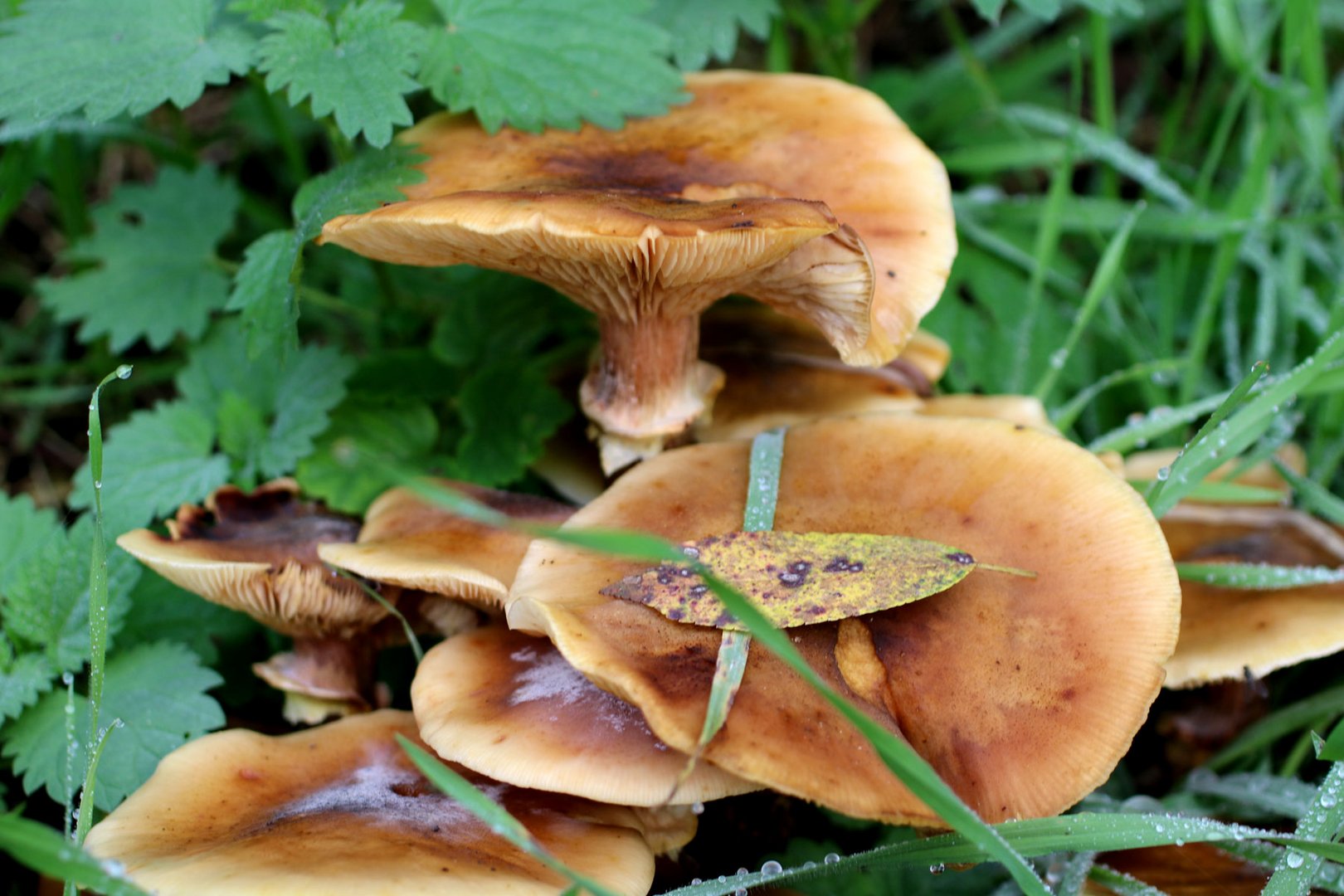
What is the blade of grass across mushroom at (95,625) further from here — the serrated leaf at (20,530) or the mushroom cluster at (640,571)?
the serrated leaf at (20,530)

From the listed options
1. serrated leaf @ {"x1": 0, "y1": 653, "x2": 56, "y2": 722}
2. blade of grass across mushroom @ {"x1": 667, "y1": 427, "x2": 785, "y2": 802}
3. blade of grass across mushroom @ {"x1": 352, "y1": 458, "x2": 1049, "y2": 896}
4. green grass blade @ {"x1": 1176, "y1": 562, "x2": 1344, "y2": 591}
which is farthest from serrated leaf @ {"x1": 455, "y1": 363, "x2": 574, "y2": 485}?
green grass blade @ {"x1": 1176, "y1": 562, "x2": 1344, "y2": 591}

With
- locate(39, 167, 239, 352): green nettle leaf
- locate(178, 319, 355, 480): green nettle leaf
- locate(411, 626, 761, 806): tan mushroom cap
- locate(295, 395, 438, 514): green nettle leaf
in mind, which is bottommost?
locate(411, 626, 761, 806): tan mushroom cap

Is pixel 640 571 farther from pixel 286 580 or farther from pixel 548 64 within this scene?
pixel 548 64

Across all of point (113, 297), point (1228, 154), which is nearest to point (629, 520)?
point (113, 297)

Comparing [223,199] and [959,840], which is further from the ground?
[223,199]

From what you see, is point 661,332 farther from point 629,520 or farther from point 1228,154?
point 1228,154

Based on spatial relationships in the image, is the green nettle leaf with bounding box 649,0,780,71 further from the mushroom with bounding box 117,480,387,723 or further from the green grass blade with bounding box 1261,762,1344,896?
the green grass blade with bounding box 1261,762,1344,896

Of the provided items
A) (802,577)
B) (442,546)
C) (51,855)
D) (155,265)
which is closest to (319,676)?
(442,546)
